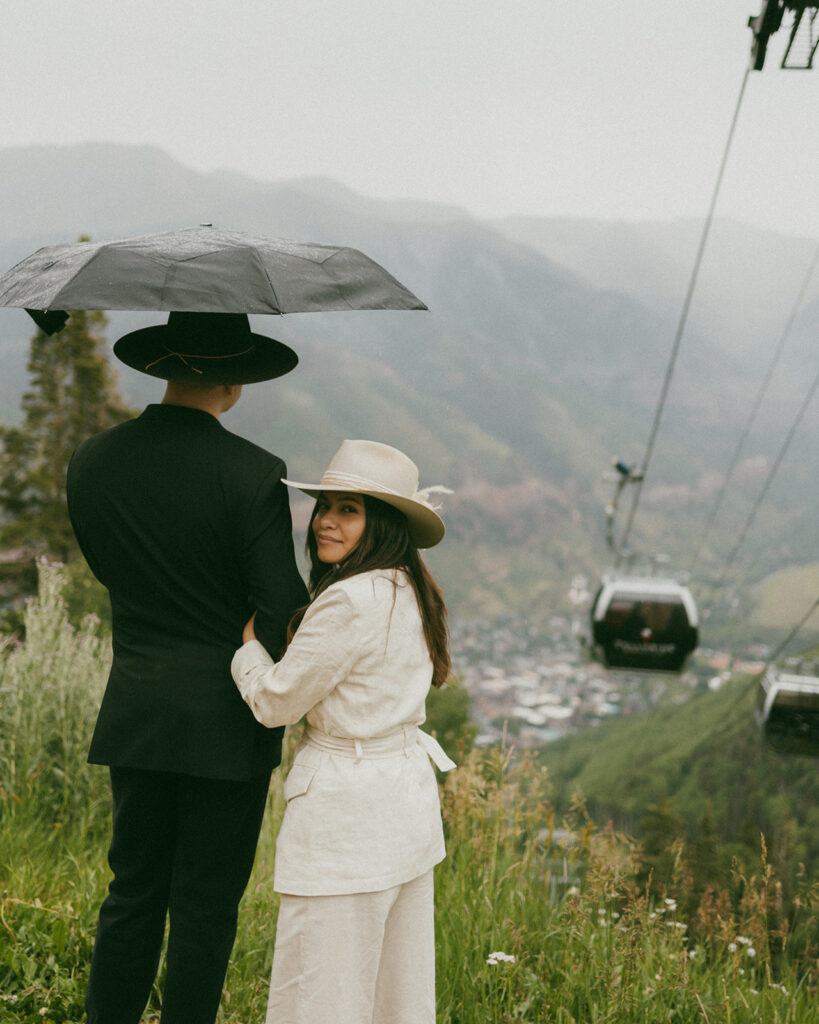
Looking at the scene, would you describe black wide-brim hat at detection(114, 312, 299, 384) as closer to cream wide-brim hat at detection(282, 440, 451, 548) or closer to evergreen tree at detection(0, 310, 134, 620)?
cream wide-brim hat at detection(282, 440, 451, 548)

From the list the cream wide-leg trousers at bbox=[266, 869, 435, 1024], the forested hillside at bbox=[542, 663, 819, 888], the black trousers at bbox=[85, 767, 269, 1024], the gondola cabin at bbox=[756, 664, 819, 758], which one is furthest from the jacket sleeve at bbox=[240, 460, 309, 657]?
the forested hillside at bbox=[542, 663, 819, 888]

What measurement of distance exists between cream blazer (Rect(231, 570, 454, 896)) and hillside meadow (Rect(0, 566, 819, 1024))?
2.61 ft

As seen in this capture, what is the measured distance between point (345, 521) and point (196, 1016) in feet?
3.45

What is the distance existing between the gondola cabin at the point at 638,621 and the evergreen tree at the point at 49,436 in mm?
13669

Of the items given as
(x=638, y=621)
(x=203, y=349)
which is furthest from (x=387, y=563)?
(x=638, y=621)

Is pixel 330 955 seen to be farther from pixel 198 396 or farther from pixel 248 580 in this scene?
pixel 198 396

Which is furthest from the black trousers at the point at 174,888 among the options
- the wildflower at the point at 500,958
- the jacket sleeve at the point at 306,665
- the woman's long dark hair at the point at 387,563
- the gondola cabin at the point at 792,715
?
the gondola cabin at the point at 792,715

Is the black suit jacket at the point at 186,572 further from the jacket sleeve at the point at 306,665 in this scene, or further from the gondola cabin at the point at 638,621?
the gondola cabin at the point at 638,621

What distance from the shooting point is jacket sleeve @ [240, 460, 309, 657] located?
1738 mm

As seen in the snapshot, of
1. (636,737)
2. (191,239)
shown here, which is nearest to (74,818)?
(191,239)

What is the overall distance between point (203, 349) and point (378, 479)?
44 centimetres

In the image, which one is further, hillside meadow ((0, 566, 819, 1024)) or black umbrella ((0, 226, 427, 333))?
hillside meadow ((0, 566, 819, 1024))

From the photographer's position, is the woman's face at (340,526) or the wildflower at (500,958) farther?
the wildflower at (500,958)

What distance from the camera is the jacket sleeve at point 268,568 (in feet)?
5.70
